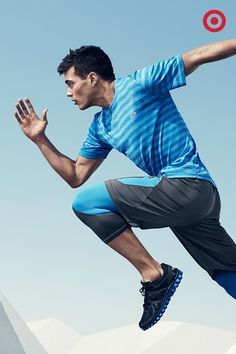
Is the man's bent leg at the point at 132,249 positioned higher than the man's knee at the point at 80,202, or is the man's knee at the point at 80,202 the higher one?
the man's knee at the point at 80,202

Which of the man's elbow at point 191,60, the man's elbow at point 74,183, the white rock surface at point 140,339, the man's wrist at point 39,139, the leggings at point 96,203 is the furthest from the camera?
the white rock surface at point 140,339

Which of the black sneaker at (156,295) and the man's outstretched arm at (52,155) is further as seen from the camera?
the man's outstretched arm at (52,155)

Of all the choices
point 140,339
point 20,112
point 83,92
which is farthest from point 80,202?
point 140,339

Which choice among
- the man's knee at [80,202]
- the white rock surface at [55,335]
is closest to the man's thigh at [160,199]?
the man's knee at [80,202]

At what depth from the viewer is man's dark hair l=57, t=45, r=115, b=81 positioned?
6.49 metres

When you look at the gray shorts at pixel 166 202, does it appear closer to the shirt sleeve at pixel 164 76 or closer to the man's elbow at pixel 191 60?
the shirt sleeve at pixel 164 76

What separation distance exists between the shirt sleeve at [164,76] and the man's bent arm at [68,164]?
1.23 m

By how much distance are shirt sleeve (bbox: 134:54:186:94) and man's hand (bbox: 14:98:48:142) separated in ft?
4.10

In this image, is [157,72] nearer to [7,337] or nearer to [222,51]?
[222,51]

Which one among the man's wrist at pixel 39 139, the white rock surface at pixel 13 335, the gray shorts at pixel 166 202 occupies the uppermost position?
the man's wrist at pixel 39 139

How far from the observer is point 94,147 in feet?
23.0

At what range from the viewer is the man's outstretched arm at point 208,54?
554cm

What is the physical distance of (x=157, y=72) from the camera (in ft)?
20.0

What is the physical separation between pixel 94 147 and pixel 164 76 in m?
1.31
